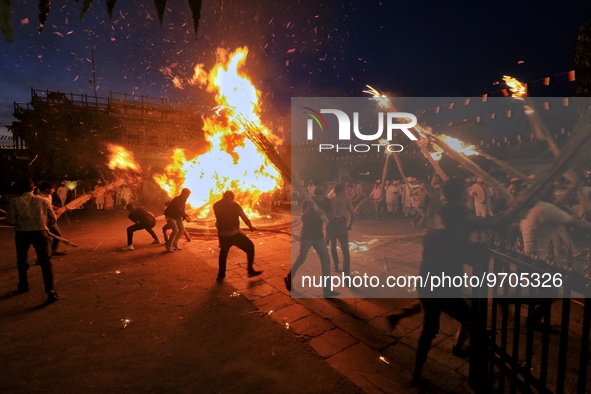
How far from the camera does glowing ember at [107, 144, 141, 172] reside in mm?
23319

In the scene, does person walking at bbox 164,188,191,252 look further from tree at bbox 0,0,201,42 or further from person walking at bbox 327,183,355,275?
tree at bbox 0,0,201,42

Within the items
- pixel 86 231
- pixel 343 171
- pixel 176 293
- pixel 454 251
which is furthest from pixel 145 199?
pixel 454 251

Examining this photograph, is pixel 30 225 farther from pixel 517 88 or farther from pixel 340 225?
pixel 517 88

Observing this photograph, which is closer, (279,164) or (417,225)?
(279,164)

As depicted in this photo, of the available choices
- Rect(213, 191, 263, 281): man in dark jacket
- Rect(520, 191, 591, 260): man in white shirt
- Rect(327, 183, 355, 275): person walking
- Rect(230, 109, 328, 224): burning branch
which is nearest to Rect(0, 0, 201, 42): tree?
Rect(230, 109, 328, 224): burning branch

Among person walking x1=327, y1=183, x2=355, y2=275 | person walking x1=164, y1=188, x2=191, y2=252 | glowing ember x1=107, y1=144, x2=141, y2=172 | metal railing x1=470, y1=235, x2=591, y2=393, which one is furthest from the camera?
glowing ember x1=107, y1=144, x2=141, y2=172

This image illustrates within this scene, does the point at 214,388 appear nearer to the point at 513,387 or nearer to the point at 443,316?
the point at 513,387

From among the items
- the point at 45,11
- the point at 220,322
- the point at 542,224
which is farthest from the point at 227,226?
the point at 542,224

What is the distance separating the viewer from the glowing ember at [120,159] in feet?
76.5

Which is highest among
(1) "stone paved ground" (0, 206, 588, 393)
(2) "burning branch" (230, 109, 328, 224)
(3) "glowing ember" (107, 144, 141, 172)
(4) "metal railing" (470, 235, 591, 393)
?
(3) "glowing ember" (107, 144, 141, 172)

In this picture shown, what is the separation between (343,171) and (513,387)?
33.6 meters

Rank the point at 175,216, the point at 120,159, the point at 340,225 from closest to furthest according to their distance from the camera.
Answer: the point at 340,225, the point at 175,216, the point at 120,159

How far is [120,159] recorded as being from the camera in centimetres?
2645

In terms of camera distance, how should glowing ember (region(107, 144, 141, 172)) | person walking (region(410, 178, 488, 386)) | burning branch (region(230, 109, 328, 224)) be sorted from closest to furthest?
person walking (region(410, 178, 488, 386))
burning branch (region(230, 109, 328, 224))
glowing ember (region(107, 144, 141, 172))
